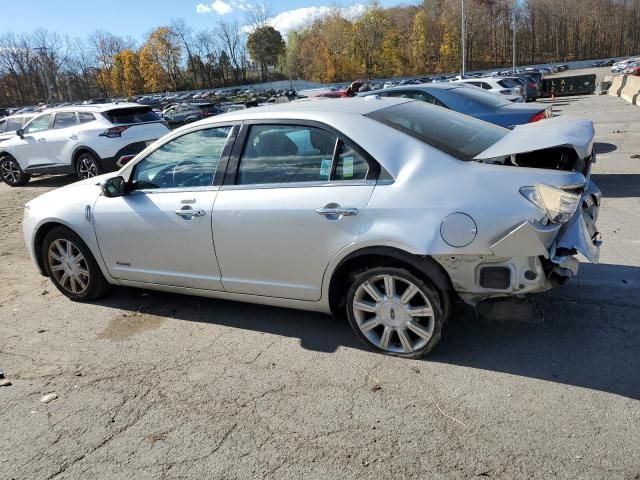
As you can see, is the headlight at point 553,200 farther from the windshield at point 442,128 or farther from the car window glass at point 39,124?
the car window glass at point 39,124

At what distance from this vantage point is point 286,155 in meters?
3.66

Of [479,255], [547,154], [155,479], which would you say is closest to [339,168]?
[479,255]

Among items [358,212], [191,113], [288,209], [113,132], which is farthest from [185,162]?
[191,113]

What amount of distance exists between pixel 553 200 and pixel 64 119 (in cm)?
1164

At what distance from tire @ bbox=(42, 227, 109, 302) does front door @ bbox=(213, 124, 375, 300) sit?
1533mm

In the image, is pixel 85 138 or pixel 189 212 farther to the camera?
pixel 85 138

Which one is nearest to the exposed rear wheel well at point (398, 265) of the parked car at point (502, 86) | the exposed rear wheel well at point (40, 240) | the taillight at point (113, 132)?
the exposed rear wheel well at point (40, 240)

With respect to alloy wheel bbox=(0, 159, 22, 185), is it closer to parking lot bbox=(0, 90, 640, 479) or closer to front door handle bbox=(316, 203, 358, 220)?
parking lot bbox=(0, 90, 640, 479)

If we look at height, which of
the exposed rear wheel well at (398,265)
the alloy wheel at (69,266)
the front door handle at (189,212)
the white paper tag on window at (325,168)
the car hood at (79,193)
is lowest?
the alloy wheel at (69,266)

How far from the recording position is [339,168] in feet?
11.1

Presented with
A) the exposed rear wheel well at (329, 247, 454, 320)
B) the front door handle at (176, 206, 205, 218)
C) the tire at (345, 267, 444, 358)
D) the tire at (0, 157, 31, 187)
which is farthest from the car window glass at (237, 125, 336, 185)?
the tire at (0, 157, 31, 187)

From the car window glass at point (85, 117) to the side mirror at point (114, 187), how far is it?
26.8 ft

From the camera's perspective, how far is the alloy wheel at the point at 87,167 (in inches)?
448

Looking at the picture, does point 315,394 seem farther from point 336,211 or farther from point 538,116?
point 538,116
